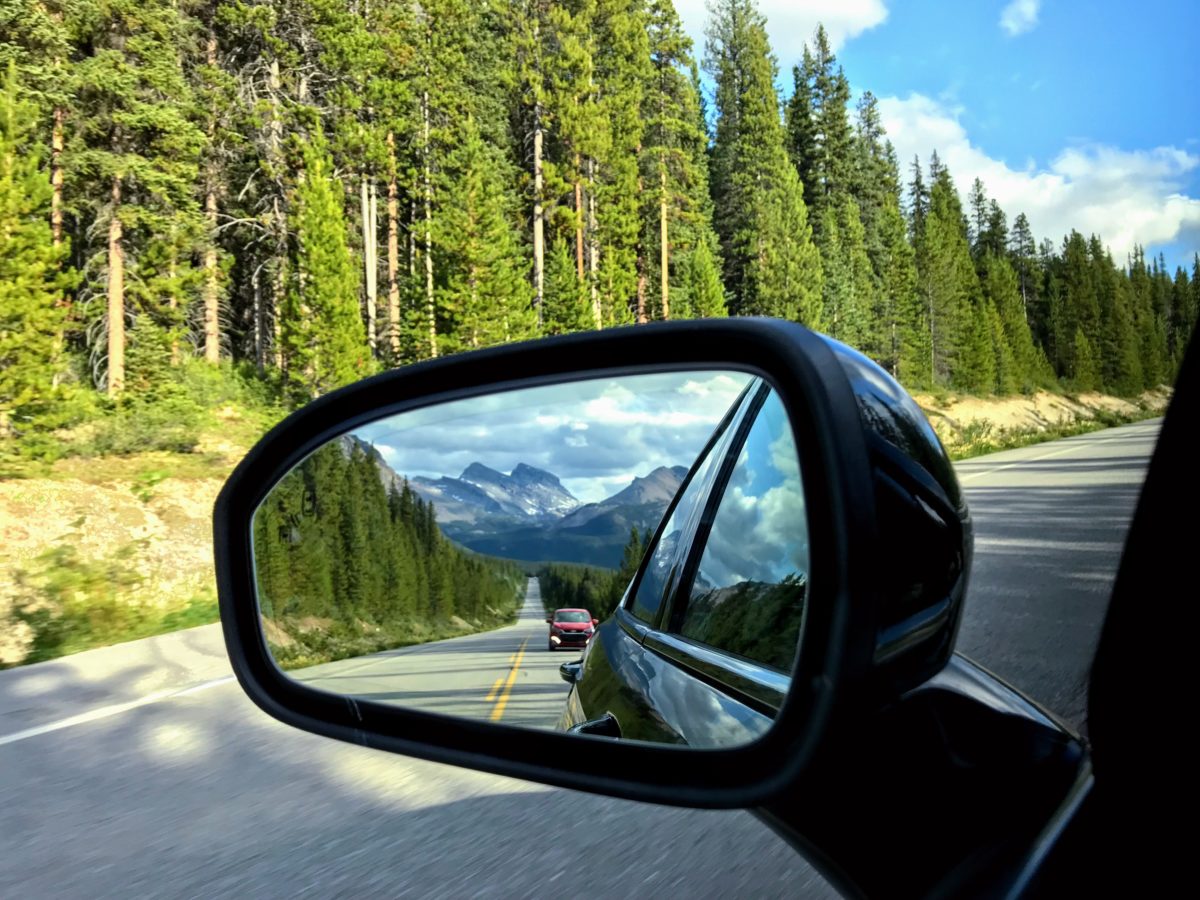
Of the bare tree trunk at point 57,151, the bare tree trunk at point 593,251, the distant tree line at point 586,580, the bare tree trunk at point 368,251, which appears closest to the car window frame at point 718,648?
the distant tree line at point 586,580

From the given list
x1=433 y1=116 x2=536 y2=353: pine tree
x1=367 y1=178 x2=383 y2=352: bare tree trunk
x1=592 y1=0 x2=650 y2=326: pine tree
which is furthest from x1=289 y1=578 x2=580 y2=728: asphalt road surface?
x1=592 y1=0 x2=650 y2=326: pine tree

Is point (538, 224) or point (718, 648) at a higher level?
point (538, 224)

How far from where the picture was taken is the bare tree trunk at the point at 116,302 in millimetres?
28500

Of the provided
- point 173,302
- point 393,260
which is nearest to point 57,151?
point 173,302

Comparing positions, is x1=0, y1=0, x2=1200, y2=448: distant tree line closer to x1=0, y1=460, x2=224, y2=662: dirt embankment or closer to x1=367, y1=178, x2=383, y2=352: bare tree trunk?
x1=367, y1=178, x2=383, y2=352: bare tree trunk

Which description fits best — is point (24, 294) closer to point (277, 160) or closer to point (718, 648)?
point (277, 160)

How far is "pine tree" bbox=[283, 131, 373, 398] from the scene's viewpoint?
33.4 metres

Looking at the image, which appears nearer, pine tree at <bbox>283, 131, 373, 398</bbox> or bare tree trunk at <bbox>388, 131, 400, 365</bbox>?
pine tree at <bbox>283, 131, 373, 398</bbox>

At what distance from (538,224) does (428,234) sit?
25.6 ft

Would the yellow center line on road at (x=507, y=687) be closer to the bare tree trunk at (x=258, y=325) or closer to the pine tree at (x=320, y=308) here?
the pine tree at (x=320, y=308)

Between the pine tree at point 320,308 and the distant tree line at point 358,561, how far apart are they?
32.0 m

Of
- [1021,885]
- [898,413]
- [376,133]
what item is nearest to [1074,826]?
[1021,885]

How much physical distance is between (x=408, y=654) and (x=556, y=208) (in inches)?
1954

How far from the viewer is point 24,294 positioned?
20.8 meters
